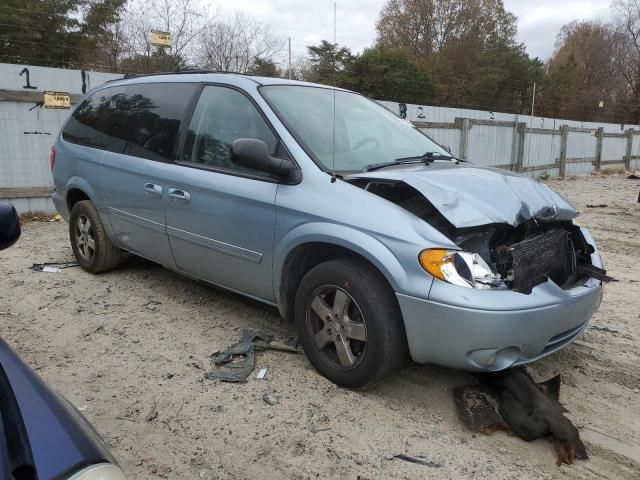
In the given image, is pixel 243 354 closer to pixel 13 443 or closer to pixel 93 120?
pixel 13 443

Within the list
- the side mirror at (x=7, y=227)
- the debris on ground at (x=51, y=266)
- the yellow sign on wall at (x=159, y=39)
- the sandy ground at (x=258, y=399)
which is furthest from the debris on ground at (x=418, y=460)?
the yellow sign on wall at (x=159, y=39)

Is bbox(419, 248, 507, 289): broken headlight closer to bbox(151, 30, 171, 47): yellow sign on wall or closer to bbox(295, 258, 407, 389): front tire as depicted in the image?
bbox(295, 258, 407, 389): front tire

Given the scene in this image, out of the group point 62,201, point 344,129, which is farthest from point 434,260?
point 62,201

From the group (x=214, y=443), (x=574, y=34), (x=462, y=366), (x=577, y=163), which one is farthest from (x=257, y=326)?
(x=574, y=34)

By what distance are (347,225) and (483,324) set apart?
2.96 ft

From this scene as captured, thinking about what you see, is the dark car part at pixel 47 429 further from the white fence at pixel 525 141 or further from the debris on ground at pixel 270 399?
the white fence at pixel 525 141

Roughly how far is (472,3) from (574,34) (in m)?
20.7

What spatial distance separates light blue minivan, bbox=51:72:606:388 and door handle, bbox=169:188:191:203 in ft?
0.04

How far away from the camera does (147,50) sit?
16.3 metres

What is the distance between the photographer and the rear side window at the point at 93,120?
191 inches

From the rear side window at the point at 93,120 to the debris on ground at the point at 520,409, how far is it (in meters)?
3.71

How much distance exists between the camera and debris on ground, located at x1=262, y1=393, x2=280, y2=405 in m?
3.08

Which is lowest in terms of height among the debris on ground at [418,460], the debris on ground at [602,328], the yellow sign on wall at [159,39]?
the debris on ground at [418,460]

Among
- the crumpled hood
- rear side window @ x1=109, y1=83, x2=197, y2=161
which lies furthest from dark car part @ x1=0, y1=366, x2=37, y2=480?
rear side window @ x1=109, y1=83, x2=197, y2=161
